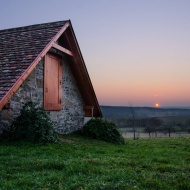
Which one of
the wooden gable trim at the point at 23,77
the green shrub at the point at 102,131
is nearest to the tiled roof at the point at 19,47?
the wooden gable trim at the point at 23,77

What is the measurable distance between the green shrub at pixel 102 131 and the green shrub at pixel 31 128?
4.12 meters

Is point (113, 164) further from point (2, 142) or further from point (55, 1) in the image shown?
point (55, 1)

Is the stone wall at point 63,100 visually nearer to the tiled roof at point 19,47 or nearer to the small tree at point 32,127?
the small tree at point 32,127

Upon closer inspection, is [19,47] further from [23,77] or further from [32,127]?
[32,127]

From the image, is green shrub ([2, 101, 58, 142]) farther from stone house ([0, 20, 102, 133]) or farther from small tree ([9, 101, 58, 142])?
stone house ([0, 20, 102, 133])

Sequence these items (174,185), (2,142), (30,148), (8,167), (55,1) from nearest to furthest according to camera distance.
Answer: (174,185) < (8,167) < (30,148) < (2,142) < (55,1)

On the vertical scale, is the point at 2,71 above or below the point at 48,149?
above

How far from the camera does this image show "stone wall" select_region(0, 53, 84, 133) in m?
9.74

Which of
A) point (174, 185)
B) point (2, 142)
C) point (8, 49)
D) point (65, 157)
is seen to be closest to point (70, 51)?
point (8, 49)

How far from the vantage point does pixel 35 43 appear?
35.6ft

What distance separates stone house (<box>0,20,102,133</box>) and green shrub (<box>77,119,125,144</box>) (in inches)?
40.5

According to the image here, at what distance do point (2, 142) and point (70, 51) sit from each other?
6.14 meters

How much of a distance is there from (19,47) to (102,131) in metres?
5.73

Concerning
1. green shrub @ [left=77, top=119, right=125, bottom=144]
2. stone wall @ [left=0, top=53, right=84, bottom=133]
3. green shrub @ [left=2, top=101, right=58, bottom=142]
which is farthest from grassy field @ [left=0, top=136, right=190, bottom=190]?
green shrub @ [left=77, top=119, right=125, bottom=144]
